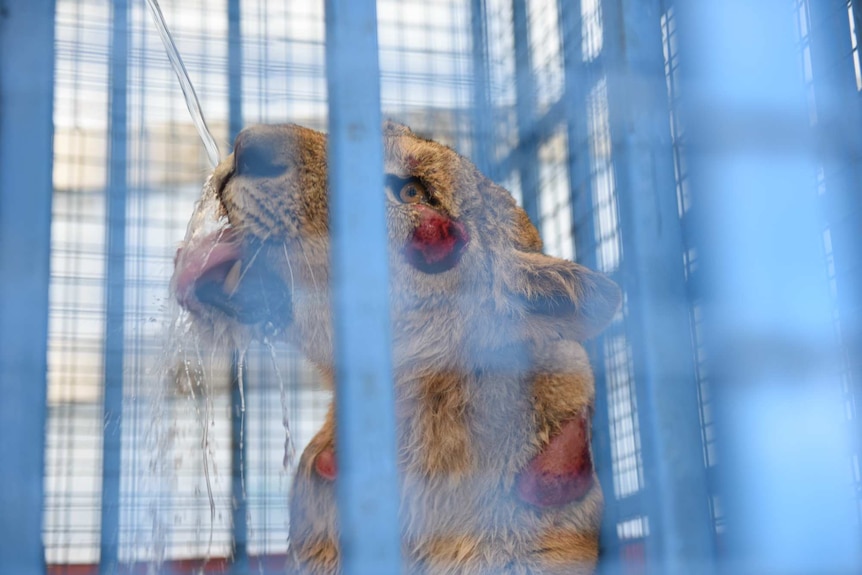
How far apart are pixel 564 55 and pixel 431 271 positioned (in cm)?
84

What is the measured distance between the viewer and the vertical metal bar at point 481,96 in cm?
223

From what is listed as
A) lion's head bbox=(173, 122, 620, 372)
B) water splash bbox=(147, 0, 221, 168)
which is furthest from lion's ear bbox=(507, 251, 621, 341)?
water splash bbox=(147, 0, 221, 168)

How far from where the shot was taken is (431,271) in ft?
5.04

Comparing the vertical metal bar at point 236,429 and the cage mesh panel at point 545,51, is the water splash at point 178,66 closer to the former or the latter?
the vertical metal bar at point 236,429

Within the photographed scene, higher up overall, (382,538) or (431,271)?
(431,271)

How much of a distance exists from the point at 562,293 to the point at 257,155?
0.53 meters

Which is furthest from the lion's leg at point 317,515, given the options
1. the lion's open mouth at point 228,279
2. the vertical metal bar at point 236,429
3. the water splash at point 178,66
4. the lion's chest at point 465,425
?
the vertical metal bar at point 236,429

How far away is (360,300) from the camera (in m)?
0.89

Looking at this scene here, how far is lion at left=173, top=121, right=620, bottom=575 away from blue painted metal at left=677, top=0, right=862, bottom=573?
503mm

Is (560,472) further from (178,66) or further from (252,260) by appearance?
(178,66)

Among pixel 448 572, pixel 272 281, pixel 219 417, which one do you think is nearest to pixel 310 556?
pixel 448 572

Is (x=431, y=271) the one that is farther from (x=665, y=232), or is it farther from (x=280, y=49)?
(x=280, y=49)

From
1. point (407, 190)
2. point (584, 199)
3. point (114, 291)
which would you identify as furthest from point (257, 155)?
point (584, 199)

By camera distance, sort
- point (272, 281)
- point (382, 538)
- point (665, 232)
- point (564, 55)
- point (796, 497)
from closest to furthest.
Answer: point (382, 538) → point (796, 497) → point (665, 232) → point (272, 281) → point (564, 55)
